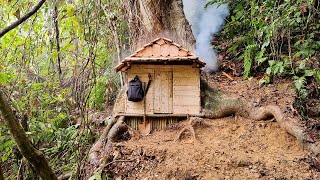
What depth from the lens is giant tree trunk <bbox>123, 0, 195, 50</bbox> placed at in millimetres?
6516

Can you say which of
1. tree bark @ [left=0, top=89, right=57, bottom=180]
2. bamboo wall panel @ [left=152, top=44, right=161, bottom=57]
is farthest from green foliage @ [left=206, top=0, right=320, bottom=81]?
tree bark @ [left=0, top=89, right=57, bottom=180]

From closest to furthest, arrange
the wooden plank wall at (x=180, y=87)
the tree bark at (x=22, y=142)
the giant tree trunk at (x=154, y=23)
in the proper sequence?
the tree bark at (x=22, y=142)
the wooden plank wall at (x=180, y=87)
the giant tree trunk at (x=154, y=23)

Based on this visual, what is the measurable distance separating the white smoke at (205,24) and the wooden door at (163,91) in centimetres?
208

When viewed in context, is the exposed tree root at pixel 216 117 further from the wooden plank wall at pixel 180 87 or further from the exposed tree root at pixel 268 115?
the wooden plank wall at pixel 180 87

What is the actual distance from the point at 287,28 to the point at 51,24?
14.5 ft

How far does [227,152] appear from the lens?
15.6 feet

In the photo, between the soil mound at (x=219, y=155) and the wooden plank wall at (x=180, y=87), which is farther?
the wooden plank wall at (x=180, y=87)

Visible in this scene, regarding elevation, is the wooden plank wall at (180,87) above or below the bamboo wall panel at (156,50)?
below

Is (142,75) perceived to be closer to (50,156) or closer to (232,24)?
(50,156)

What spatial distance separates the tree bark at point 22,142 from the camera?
6.21 ft

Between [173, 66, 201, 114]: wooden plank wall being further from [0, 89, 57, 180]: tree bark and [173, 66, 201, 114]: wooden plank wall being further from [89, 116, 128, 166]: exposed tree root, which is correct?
[0, 89, 57, 180]: tree bark

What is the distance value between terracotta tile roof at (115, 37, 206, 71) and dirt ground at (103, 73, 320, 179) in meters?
1.29

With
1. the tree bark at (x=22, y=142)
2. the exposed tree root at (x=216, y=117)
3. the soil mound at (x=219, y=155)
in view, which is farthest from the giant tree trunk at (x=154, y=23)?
the tree bark at (x=22, y=142)

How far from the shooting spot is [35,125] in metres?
6.05
